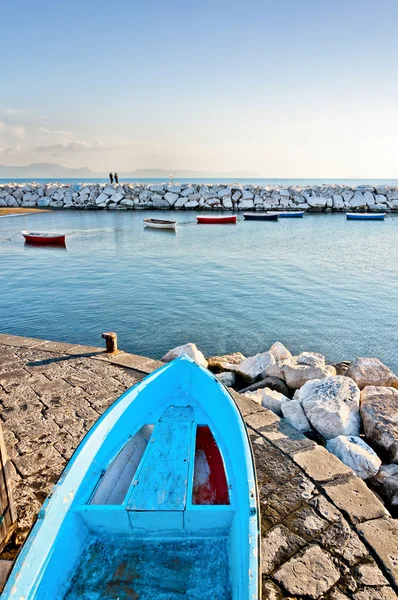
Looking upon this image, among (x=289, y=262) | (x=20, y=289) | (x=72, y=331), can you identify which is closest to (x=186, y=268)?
(x=289, y=262)

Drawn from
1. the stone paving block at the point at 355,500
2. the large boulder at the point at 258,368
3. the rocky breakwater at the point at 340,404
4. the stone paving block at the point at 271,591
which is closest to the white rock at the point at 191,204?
the rocky breakwater at the point at 340,404

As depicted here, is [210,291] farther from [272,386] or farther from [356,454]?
[356,454]

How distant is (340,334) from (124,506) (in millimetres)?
7267

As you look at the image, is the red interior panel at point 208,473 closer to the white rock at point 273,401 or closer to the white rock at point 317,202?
the white rock at point 273,401

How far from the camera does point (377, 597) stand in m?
2.44

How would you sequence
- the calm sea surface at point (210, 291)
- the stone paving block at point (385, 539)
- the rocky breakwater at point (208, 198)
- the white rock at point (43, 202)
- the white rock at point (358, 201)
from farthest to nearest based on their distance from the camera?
1. the white rock at point (43, 202)
2. the rocky breakwater at point (208, 198)
3. the white rock at point (358, 201)
4. the calm sea surface at point (210, 291)
5. the stone paving block at point (385, 539)

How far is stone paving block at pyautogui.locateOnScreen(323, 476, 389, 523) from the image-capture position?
3043 mm

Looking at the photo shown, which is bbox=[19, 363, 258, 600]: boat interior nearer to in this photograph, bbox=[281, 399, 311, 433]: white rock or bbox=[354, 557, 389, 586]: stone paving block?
bbox=[354, 557, 389, 586]: stone paving block

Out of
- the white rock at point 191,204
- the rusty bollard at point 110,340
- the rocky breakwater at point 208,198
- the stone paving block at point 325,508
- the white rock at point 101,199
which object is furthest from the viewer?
the white rock at point 101,199

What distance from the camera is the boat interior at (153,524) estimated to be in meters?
2.20

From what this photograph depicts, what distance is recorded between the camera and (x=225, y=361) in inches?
276

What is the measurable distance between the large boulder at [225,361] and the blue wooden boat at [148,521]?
3.17 meters

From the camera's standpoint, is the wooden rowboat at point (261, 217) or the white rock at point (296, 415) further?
the wooden rowboat at point (261, 217)

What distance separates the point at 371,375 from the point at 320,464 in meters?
2.57
